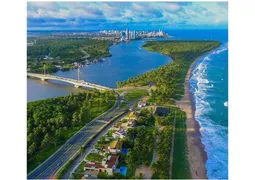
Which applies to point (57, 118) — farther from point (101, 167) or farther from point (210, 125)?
point (210, 125)

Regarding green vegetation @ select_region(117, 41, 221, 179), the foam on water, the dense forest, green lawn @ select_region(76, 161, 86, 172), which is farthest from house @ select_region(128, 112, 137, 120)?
green lawn @ select_region(76, 161, 86, 172)

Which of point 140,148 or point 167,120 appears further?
point 167,120

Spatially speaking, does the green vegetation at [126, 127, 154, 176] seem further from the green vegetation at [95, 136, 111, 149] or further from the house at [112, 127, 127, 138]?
the green vegetation at [95, 136, 111, 149]

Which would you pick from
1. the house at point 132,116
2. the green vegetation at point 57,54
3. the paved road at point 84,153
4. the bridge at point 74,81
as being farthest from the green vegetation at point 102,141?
the green vegetation at point 57,54

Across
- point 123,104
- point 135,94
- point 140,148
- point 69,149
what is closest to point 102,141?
point 69,149

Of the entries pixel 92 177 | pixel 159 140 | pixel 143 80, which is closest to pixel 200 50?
pixel 143 80

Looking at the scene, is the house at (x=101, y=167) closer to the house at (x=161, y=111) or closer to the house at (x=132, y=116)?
the house at (x=132, y=116)
